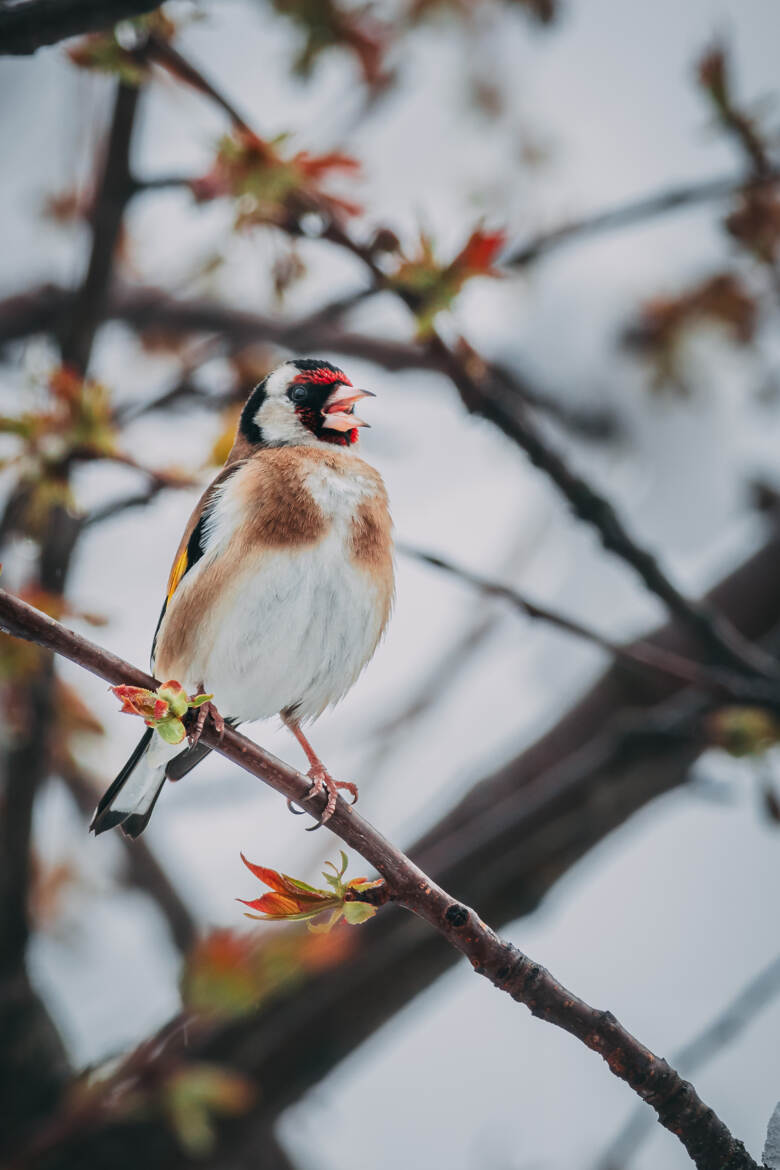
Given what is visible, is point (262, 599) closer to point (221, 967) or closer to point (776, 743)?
point (221, 967)

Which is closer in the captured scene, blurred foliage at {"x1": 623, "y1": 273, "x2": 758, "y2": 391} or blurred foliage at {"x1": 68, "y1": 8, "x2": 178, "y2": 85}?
blurred foliage at {"x1": 68, "y1": 8, "x2": 178, "y2": 85}

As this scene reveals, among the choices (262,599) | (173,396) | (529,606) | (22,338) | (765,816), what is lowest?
(765,816)

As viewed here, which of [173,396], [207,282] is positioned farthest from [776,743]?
[207,282]

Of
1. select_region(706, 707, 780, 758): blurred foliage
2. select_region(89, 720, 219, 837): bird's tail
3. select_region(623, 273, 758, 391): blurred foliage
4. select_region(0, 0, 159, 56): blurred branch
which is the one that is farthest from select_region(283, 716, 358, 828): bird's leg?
select_region(623, 273, 758, 391): blurred foliage

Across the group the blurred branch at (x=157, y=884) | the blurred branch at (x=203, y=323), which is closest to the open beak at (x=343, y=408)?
the blurred branch at (x=203, y=323)

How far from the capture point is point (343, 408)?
107 inches

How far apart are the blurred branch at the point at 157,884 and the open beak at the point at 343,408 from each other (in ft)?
8.11

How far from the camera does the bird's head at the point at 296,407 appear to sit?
2875 mm

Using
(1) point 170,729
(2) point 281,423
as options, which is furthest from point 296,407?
(1) point 170,729

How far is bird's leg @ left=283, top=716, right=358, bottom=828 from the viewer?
1.70 meters

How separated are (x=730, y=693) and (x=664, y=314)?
2.20m

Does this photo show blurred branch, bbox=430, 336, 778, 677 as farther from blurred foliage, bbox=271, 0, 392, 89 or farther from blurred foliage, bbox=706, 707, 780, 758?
blurred foliage, bbox=271, 0, 392, 89

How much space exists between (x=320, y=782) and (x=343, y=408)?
3.44ft

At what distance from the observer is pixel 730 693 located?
304cm
